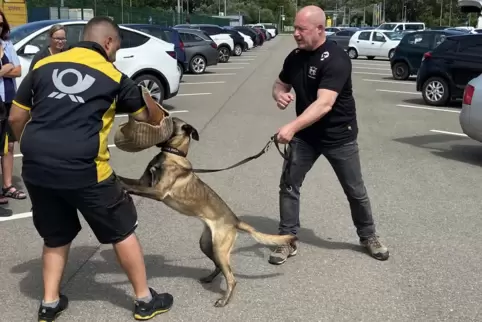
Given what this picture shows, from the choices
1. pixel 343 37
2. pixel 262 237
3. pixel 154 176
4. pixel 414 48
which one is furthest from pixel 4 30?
pixel 343 37

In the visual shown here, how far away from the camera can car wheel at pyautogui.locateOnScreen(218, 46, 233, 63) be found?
88.6 feet

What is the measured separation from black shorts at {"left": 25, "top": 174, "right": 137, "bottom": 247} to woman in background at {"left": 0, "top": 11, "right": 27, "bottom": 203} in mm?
2285

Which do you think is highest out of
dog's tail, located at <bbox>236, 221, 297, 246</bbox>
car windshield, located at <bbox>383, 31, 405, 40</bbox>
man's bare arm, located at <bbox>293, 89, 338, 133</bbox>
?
car windshield, located at <bbox>383, 31, 405, 40</bbox>

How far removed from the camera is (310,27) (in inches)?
159

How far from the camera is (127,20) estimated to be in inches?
1147

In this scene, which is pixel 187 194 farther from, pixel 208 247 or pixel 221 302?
pixel 221 302

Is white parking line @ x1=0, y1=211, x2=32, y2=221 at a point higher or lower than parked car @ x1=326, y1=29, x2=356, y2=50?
lower

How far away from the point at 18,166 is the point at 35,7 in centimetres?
1482

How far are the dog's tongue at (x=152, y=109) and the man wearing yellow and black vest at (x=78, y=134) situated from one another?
0.10 ft

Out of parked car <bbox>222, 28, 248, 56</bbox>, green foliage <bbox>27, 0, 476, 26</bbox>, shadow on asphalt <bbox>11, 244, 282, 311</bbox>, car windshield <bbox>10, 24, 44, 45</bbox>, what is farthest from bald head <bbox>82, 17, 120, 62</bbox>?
green foliage <bbox>27, 0, 476, 26</bbox>

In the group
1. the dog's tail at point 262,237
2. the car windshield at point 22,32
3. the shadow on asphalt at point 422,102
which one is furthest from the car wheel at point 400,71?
the dog's tail at point 262,237

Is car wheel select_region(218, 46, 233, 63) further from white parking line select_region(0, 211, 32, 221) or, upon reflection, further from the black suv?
white parking line select_region(0, 211, 32, 221)

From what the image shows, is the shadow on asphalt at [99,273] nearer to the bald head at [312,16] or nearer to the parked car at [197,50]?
the bald head at [312,16]

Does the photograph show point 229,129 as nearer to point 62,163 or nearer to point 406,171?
point 406,171
